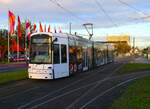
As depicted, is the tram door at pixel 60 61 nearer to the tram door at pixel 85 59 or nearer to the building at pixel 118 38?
the tram door at pixel 85 59

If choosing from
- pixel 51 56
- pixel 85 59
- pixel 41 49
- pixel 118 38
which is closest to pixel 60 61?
pixel 51 56

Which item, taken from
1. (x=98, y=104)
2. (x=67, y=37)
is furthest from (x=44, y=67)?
(x=98, y=104)

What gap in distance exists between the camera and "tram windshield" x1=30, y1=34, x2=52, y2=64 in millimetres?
27703

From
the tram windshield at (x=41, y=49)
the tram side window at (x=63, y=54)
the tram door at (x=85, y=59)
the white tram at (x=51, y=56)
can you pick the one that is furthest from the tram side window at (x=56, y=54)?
the tram door at (x=85, y=59)

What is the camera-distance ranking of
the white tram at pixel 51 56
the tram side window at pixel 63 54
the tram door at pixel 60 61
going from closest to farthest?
the white tram at pixel 51 56 → the tram door at pixel 60 61 → the tram side window at pixel 63 54

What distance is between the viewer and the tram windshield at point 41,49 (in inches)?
1091

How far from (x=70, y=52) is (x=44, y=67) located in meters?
4.86

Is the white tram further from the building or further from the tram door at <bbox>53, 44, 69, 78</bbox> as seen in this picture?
the building

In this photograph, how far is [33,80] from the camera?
28609mm

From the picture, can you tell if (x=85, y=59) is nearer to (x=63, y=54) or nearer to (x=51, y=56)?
(x=63, y=54)

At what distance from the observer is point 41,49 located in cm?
2800

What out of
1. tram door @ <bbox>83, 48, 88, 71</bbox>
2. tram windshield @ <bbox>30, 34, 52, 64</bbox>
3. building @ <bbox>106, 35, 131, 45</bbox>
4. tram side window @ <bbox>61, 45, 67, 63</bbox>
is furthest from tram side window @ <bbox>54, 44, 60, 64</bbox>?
building @ <bbox>106, 35, 131, 45</bbox>

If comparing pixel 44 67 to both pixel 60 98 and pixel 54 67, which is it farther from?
pixel 60 98

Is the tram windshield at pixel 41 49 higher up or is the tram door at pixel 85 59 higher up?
the tram windshield at pixel 41 49
